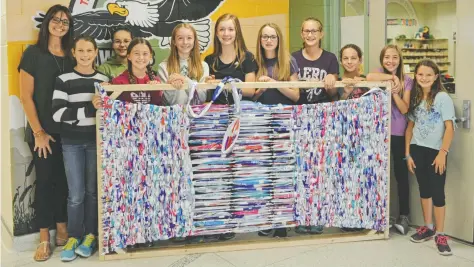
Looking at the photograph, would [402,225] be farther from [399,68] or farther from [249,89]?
[249,89]

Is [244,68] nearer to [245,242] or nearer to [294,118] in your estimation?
[294,118]

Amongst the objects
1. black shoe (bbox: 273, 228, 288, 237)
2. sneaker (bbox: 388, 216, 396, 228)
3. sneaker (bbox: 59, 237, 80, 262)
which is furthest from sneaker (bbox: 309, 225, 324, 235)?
sneaker (bbox: 59, 237, 80, 262)

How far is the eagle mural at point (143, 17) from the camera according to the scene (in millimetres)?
3666

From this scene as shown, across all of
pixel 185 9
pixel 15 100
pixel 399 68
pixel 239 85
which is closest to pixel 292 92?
pixel 239 85

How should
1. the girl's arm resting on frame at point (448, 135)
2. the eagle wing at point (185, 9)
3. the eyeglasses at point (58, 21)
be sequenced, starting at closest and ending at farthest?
the eyeglasses at point (58, 21)
the girl's arm resting on frame at point (448, 135)
the eagle wing at point (185, 9)

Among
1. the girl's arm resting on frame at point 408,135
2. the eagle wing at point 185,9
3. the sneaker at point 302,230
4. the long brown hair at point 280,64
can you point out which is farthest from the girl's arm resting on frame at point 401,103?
the eagle wing at point 185,9

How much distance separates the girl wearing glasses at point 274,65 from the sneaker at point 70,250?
1.54 metres

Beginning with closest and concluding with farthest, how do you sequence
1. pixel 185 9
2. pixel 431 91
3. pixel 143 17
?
pixel 431 91, pixel 143 17, pixel 185 9

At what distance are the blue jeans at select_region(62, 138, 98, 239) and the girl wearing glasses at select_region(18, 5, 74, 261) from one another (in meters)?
0.17

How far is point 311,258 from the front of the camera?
3209 millimetres

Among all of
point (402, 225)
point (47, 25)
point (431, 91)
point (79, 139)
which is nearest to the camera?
point (79, 139)

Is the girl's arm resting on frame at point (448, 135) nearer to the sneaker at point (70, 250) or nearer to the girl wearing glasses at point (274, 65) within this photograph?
the girl wearing glasses at point (274, 65)

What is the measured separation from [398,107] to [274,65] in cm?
97

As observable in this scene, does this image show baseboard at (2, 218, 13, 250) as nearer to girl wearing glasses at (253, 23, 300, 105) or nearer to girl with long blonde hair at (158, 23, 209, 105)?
girl with long blonde hair at (158, 23, 209, 105)
